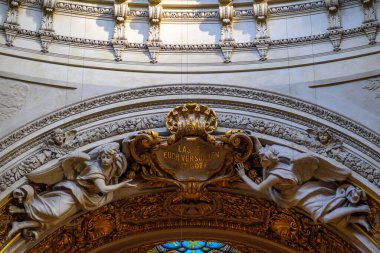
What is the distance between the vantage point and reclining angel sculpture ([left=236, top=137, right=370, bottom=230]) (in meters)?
15.1

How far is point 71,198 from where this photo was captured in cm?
1539

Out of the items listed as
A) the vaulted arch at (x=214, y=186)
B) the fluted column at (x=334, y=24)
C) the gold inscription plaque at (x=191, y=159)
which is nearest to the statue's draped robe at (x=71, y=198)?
the vaulted arch at (x=214, y=186)

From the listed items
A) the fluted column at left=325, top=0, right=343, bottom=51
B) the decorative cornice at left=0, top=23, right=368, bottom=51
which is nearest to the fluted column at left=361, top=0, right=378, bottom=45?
the decorative cornice at left=0, top=23, right=368, bottom=51

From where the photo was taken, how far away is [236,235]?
1722 cm

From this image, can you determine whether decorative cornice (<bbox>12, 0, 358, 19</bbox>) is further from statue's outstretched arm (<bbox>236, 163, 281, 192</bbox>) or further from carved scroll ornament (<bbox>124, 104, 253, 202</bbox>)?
statue's outstretched arm (<bbox>236, 163, 281, 192</bbox>)

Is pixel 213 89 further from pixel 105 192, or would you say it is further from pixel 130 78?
pixel 105 192

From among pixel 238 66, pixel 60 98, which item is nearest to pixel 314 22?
pixel 238 66

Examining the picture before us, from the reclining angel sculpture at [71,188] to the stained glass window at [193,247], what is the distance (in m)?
2.88

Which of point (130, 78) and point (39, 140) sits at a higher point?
point (130, 78)

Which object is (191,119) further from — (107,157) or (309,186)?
(309,186)

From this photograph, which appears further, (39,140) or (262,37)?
(262,37)

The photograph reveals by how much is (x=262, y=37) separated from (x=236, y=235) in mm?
3630

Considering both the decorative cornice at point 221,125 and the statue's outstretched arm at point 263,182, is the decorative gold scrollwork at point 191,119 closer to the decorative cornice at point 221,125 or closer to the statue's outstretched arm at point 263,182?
the decorative cornice at point 221,125

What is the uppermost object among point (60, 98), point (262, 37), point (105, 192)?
point (262, 37)
